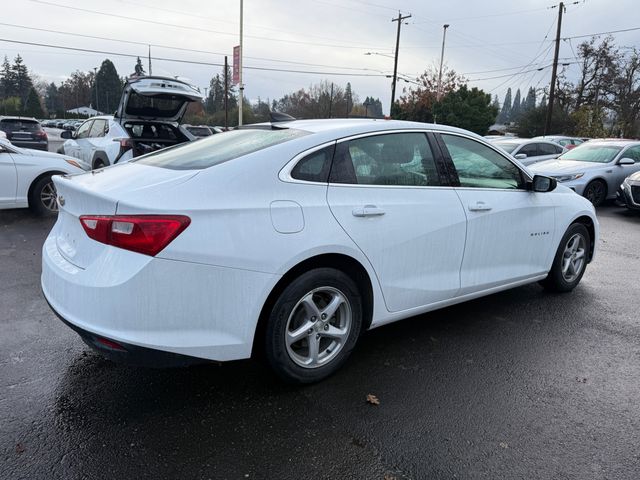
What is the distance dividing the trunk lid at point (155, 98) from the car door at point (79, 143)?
4.39 ft

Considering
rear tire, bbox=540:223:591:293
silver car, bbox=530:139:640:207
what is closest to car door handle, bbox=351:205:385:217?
rear tire, bbox=540:223:591:293

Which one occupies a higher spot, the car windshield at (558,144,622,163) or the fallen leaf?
the car windshield at (558,144,622,163)

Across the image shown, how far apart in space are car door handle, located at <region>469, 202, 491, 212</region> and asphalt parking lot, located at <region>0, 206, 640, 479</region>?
101 cm

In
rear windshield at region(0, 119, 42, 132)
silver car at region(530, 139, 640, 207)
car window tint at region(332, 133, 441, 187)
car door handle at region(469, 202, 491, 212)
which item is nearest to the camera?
car window tint at region(332, 133, 441, 187)

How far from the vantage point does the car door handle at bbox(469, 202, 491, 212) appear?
366cm

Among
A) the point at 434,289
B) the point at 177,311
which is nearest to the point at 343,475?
the point at 177,311

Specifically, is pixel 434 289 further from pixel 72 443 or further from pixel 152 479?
pixel 72 443

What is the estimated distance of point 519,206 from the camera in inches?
160

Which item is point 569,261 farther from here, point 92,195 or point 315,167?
point 92,195

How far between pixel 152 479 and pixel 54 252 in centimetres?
150

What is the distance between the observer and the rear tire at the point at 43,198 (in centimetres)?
779

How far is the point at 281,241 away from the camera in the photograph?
2.66 m

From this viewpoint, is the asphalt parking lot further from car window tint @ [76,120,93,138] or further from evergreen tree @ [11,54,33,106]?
evergreen tree @ [11,54,33,106]

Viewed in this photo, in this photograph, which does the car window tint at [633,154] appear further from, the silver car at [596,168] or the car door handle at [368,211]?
the car door handle at [368,211]
